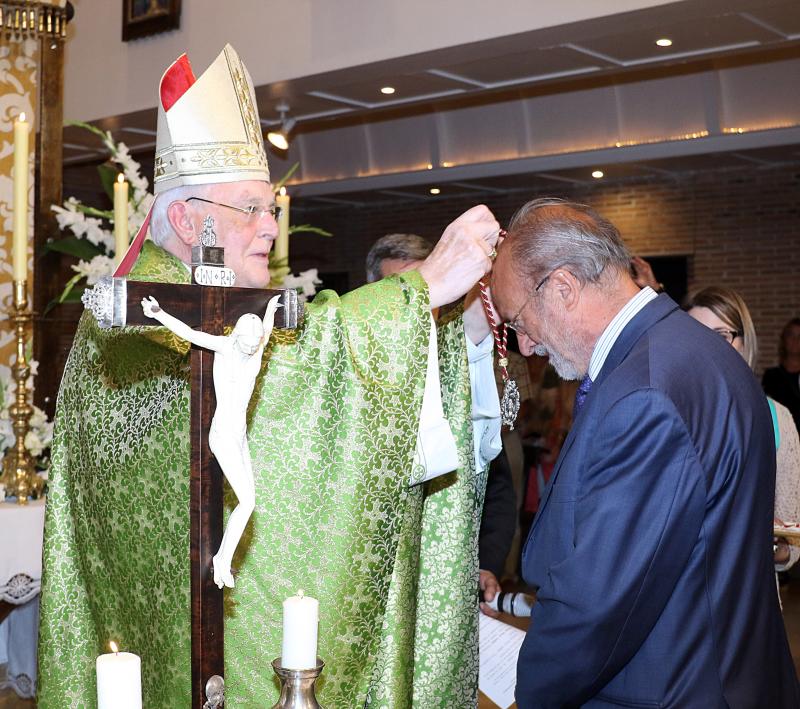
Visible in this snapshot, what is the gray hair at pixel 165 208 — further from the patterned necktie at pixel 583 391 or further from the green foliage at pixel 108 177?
the green foliage at pixel 108 177

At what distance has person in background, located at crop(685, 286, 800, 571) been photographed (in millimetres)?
3812

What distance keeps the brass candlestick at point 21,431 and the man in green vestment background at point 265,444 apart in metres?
1.61

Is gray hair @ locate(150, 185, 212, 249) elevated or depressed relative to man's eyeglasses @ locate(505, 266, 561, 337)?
elevated

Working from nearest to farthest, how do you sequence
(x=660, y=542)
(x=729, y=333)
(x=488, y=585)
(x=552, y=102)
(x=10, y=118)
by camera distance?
(x=660, y=542) < (x=488, y=585) < (x=729, y=333) < (x=10, y=118) < (x=552, y=102)


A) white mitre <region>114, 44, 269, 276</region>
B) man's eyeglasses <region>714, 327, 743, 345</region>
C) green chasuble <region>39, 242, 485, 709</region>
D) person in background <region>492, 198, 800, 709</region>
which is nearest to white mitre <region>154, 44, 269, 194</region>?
white mitre <region>114, 44, 269, 276</region>

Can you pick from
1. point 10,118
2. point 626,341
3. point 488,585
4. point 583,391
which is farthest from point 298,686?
point 10,118

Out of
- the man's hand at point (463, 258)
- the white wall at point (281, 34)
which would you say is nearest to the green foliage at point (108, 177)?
the man's hand at point (463, 258)

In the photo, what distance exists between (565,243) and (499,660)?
105cm

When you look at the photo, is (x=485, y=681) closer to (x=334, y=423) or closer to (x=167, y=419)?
(x=334, y=423)

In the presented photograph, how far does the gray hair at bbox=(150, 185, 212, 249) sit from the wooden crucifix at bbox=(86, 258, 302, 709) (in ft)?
1.91

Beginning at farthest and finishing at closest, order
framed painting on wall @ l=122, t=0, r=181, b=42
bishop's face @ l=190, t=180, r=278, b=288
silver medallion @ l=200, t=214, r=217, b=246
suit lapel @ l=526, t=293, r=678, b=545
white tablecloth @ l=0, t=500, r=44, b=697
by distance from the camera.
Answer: framed painting on wall @ l=122, t=0, r=181, b=42
white tablecloth @ l=0, t=500, r=44, b=697
bishop's face @ l=190, t=180, r=278, b=288
suit lapel @ l=526, t=293, r=678, b=545
silver medallion @ l=200, t=214, r=217, b=246

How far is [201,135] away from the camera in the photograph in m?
2.03

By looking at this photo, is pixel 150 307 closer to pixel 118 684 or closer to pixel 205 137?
pixel 118 684

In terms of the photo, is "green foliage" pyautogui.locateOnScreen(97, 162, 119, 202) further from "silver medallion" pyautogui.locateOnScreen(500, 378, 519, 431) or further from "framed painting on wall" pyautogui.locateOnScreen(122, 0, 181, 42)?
"framed painting on wall" pyautogui.locateOnScreen(122, 0, 181, 42)
